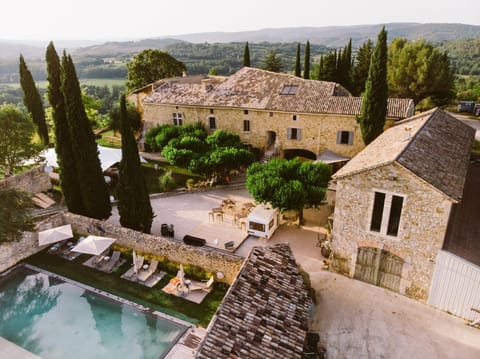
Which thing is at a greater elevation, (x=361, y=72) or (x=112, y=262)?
(x=361, y=72)

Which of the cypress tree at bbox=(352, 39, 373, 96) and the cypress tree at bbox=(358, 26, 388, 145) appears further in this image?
the cypress tree at bbox=(352, 39, 373, 96)

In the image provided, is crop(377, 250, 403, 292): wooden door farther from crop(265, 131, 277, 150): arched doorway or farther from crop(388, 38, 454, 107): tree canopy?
crop(388, 38, 454, 107): tree canopy

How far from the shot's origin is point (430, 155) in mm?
16531

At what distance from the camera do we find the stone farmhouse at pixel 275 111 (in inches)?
1142

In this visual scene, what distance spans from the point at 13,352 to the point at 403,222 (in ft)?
57.1

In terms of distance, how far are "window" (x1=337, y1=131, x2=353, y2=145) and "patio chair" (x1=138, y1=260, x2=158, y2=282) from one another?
1833 centimetres

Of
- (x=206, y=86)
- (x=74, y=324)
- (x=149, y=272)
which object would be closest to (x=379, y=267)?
(x=149, y=272)

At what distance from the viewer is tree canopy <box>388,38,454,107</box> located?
144 feet

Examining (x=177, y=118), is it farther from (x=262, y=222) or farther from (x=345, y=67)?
(x=345, y=67)

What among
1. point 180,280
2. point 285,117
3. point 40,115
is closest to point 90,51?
point 40,115

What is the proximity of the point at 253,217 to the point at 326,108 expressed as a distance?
13103 millimetres

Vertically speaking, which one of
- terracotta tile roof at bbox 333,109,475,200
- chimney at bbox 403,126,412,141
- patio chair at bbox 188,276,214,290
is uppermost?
chimney at bbox 403,126,412,141

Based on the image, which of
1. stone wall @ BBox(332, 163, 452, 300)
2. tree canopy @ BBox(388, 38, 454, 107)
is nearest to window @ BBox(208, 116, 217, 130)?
stone wall @ BBox(332, 163, 452, 300)

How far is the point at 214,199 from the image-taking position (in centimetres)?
2700
